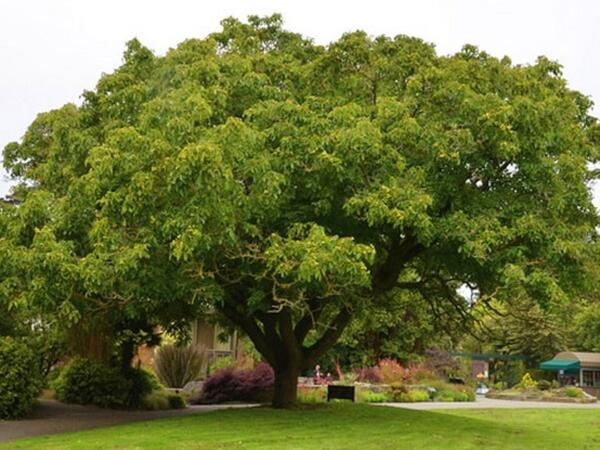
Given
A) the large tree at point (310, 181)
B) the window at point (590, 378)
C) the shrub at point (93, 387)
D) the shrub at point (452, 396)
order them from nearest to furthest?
the large tree at point (310, 181), the shrub at point (93, 387), the shrub at point (452, 396), the window at point (590, 378)

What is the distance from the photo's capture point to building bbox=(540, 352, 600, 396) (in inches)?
1909

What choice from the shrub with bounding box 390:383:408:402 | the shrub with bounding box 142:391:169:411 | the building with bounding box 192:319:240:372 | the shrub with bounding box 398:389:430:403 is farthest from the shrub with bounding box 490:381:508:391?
the shrub with bounding box 142:391:169:411

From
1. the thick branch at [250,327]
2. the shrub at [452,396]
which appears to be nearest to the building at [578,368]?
the shrub at [452,396]

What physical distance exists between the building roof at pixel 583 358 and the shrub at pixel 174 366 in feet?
97.1

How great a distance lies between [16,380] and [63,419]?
52.4 inches

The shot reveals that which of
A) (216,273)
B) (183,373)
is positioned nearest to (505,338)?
(183,373)

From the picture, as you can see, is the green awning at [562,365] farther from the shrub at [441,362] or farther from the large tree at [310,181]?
the large tree at [310,181]

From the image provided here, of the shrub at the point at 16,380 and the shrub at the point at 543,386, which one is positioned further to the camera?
the shrub at the point at 543,386

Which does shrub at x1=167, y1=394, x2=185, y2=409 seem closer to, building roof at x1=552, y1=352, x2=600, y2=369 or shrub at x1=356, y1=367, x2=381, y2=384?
shrub at x1=356, y1=367, x2=381, y2=384

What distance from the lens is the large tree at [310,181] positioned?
40.2ft

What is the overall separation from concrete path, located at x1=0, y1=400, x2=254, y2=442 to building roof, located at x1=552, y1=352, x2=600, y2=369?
34.6m

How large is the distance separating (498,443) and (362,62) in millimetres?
7845

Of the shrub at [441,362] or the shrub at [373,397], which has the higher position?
the shrub at [441,362]

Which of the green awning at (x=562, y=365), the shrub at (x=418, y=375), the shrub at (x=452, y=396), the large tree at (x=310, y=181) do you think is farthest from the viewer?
the green awning at (x=562, y=365)
